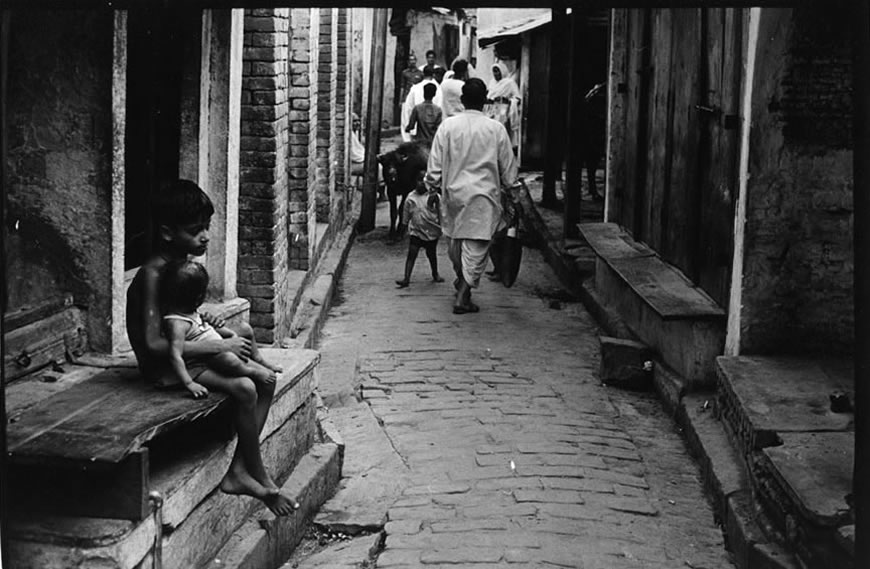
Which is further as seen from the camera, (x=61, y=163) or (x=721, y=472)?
(x=721, y=472)

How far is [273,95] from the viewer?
8398mm

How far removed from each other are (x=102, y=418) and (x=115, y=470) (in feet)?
1.34

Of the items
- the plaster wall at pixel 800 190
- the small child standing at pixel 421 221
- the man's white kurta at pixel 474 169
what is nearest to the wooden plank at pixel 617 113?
the man's white kurta at pixel 474 169

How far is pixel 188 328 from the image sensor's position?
5.18 meters

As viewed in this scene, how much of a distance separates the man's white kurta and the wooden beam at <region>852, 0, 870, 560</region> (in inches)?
286

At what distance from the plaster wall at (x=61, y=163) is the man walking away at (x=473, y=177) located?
5.86m

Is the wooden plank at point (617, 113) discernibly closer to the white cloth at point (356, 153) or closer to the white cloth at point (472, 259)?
the white cloth at point (472, 259)

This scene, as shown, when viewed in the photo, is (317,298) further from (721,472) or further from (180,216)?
(180,216)

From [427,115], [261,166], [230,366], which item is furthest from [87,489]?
[427,115]

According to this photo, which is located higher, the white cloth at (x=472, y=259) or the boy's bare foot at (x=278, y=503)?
the white cloth at (x=472, y=259)

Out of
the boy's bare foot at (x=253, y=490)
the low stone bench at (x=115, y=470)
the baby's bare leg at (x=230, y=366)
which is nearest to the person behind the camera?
the low stone bench at (x=115, y=470)

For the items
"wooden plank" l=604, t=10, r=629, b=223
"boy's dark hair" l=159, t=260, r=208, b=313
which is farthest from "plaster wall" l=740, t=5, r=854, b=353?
"wooden plank" l=604, t=10, r=629, b=223

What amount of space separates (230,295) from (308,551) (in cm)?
183

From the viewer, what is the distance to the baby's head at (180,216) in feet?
17.0
